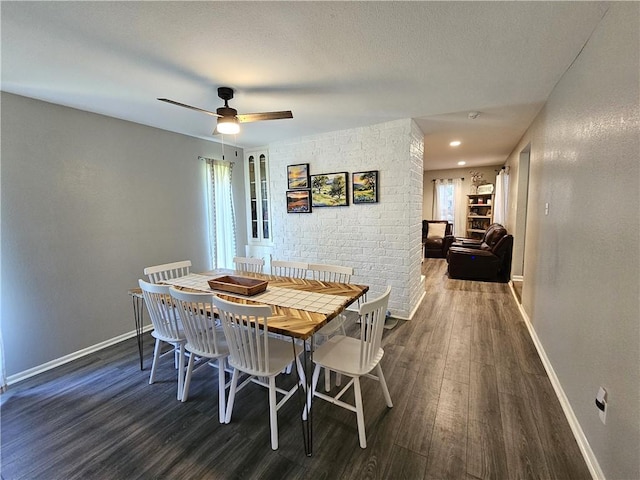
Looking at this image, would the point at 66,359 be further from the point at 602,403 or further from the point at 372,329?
the point at 602,403

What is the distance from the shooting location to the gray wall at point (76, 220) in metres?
2.38

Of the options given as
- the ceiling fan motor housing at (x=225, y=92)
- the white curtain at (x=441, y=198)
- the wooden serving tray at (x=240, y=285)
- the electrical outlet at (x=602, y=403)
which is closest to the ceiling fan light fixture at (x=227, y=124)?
the ceiling fan motor housing at (x=225, y=92)

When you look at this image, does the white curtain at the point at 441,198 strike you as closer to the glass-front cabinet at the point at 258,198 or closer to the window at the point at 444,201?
the window at the point at 444,201

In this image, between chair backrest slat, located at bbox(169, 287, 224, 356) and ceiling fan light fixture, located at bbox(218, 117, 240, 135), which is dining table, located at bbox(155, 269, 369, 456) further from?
ceiling fan light fixture, located at bbox(218, 117, 240, 135)

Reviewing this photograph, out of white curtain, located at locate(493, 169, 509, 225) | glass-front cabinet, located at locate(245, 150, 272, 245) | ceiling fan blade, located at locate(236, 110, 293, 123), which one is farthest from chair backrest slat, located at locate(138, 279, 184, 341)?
white curtain, located at locate(493, 169, 509, 225)

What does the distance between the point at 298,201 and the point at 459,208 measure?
5.78m

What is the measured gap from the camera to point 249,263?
10.3 feet

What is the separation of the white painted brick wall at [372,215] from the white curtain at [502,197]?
335 centimetres

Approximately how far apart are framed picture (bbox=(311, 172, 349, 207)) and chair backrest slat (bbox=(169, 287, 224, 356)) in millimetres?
2362

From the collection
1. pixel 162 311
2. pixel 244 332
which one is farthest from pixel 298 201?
pixel 244 332

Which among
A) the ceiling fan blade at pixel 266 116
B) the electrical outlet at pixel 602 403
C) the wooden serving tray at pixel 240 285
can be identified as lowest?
the electrical outlet at pixel 602 403

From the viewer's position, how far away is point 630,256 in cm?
122

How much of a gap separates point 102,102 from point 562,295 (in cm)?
414

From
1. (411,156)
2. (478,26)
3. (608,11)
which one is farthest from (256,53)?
(411,156)
